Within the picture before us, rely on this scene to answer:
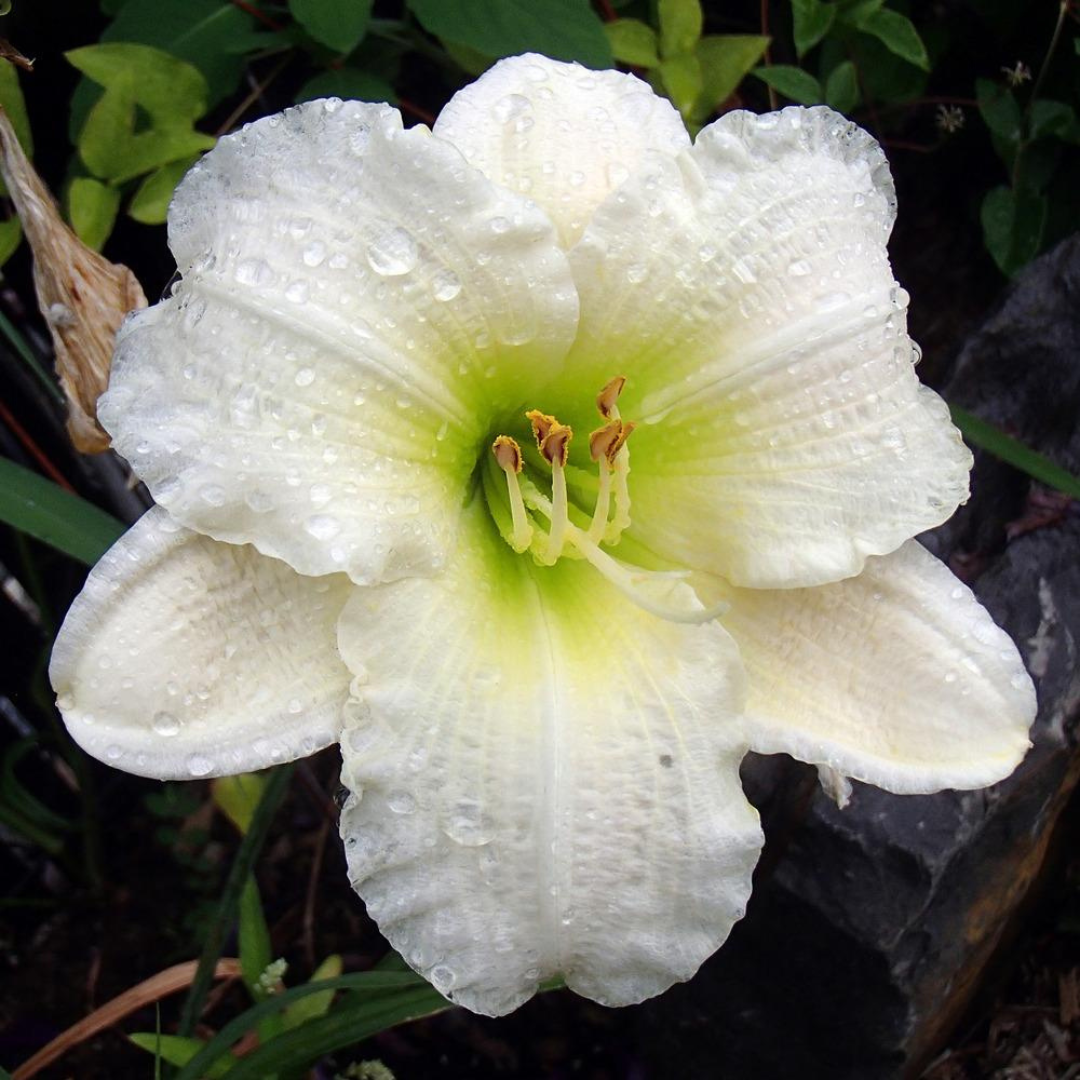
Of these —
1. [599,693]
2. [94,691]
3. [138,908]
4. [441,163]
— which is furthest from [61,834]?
[441,163]

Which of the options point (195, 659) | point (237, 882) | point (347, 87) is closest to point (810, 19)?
point (347, 87)

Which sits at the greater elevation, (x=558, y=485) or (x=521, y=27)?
(x=521, y=27)

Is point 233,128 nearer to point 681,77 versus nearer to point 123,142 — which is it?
point 123,142

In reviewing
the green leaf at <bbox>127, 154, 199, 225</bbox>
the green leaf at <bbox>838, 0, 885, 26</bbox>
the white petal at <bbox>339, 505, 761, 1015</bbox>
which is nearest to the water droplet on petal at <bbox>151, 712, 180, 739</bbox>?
the white petal at <bbox>339, 505, 761, 1015</bbox>

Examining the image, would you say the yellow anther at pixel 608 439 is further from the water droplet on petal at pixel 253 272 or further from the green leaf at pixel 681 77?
the green leaf at pixel 681 77

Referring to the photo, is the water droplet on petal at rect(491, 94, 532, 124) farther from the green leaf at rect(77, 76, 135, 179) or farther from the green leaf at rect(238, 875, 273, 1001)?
the green leaf at rect(238, 875, 273, 1001)

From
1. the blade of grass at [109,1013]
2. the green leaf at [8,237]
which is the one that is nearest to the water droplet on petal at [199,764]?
the green leaf at [8,237]
